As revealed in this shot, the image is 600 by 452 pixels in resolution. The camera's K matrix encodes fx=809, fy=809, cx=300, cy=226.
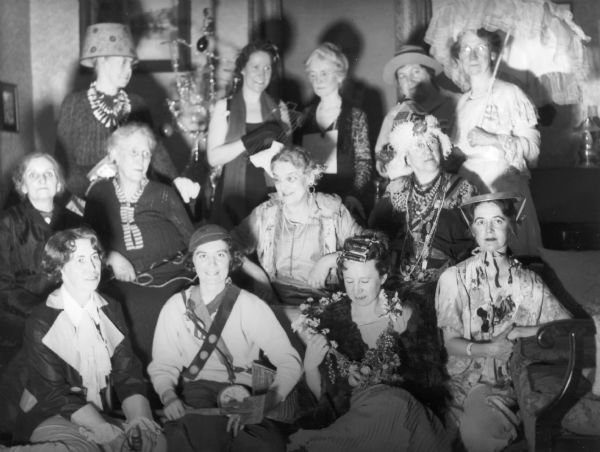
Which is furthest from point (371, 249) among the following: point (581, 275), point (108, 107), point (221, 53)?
point (221, 53)

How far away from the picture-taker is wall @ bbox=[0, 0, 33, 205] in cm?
398

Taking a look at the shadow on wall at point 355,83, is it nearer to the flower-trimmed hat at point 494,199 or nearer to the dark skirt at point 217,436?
the flower-trimmed hat at point 494,199

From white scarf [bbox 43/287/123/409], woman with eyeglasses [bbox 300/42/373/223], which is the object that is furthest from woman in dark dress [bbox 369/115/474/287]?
white scarf [bbox 43/287/123/409]

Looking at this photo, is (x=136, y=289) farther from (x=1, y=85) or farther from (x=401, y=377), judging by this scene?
(x=1, y=85)

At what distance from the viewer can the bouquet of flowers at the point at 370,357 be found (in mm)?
2947

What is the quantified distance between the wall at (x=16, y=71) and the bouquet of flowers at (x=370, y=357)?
1.78 meters

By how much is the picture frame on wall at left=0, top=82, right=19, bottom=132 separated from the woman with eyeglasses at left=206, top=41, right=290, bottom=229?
41.8 inches

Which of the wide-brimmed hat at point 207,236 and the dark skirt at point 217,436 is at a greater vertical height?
the wide-brimmed hat at point 207,236

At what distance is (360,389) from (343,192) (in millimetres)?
1161

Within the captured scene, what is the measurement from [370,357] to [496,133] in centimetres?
126

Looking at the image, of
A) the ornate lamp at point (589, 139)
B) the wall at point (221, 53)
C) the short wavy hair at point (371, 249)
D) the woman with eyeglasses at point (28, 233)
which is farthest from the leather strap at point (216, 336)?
the ornate lamp at point (589, 139)

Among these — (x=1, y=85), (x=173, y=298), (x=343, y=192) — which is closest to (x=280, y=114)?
(x=343, y=192)

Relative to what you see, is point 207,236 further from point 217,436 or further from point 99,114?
point 99,114

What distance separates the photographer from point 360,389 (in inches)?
116
